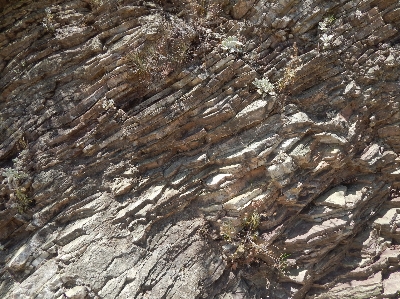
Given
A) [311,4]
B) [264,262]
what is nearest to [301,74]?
[311,4]

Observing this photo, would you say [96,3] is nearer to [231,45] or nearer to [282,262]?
[231,45]

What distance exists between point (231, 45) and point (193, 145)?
6.51 ft

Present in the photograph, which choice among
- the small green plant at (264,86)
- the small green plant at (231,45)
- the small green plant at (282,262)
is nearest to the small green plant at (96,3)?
the small green plant at (231,45)

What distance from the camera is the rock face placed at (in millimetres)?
5680

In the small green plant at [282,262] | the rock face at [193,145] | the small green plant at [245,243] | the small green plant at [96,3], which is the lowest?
the small green plant at [282,262]

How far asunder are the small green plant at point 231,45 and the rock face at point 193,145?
2 centimetres

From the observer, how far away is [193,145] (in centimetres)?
610

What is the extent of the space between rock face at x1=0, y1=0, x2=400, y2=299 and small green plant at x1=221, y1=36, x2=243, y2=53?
0.06ft

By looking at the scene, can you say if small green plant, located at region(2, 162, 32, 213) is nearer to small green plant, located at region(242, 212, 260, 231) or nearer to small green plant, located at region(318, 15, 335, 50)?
small green plant, located at region(242, 212, 260, 231)

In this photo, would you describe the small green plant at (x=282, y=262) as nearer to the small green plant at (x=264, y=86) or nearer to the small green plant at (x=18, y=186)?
the small green plant at (x=264, y=86)

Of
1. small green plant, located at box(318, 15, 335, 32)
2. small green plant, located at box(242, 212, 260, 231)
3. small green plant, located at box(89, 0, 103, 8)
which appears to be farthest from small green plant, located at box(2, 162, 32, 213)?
small green plant, located at box(318, 15, 335, 32)

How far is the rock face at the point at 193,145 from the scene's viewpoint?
18.6 ft

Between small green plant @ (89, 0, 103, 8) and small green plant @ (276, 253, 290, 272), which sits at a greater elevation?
small green plant @ (89, 0, 103, 8)

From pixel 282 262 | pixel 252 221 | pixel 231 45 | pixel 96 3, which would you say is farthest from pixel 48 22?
pixel 282 262
